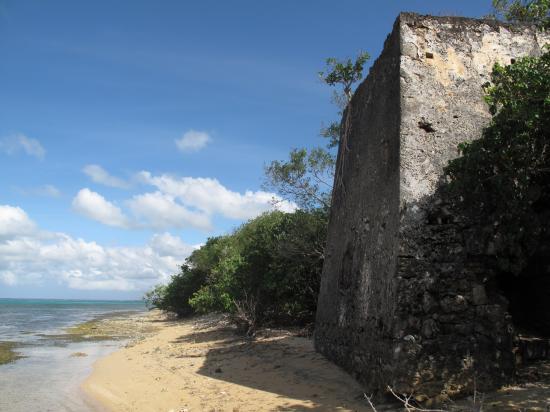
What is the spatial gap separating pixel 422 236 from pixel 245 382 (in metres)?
4.66

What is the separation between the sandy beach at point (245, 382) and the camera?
656 cm

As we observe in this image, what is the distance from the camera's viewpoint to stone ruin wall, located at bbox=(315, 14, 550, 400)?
21.3 feet

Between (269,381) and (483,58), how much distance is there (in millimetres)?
6797

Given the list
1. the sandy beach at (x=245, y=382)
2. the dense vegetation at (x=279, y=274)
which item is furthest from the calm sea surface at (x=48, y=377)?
the dense vegetation at (x=279, y=274)

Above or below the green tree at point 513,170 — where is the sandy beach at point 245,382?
below

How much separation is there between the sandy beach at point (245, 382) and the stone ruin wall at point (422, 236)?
405 mm

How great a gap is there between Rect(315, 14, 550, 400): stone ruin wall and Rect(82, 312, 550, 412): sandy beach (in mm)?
405

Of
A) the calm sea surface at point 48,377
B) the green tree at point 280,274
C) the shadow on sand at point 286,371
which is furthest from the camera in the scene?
the green tree at point 280,274

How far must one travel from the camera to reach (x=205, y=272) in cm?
2956

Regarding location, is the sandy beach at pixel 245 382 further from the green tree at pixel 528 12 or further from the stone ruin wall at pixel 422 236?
the green tree at pixel 528 12

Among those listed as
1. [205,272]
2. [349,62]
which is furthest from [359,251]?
[205,272]

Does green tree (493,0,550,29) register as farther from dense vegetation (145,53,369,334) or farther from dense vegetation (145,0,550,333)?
dense vegetation (145,53,369,334)

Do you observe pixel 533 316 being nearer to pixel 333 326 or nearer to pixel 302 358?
pixel 333 326

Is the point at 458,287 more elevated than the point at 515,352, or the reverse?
the point at 458,287
